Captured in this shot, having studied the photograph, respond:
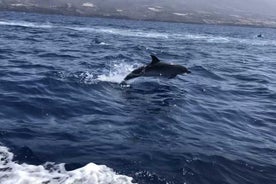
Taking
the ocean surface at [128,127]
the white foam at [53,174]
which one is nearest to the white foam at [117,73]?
the ocean surface at [128,127]

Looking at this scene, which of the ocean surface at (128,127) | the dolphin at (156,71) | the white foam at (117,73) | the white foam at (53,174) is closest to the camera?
the white foam at (53,174)

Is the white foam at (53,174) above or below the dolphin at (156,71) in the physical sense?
below

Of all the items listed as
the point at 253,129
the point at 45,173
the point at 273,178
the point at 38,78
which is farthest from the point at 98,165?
the point at 38,78

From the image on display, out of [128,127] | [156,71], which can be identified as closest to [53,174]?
[128,127]

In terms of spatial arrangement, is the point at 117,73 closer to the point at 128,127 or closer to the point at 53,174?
the point at 128,127

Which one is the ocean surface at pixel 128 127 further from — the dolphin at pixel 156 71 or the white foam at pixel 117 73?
the dolphin at pixel 156 71

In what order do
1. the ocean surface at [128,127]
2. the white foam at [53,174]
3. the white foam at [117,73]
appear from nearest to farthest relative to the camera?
1. the white foam at [53,174]
2. the ocean surface at [128,127]
3. the white foam at [117,73]

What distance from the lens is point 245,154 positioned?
12.6 meters

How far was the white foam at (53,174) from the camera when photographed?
9.59 m

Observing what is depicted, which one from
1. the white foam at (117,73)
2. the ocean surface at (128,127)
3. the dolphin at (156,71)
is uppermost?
the dolphin at (156,71)

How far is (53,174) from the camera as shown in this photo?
9961mm

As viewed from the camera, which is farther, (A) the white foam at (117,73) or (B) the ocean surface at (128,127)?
(A) the white foam at (117,73)

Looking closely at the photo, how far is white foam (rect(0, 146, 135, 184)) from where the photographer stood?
9.59 metres

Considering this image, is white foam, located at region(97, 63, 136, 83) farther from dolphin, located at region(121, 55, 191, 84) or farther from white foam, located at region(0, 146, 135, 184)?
white foam, located at region(0, 146, 135, 184)
